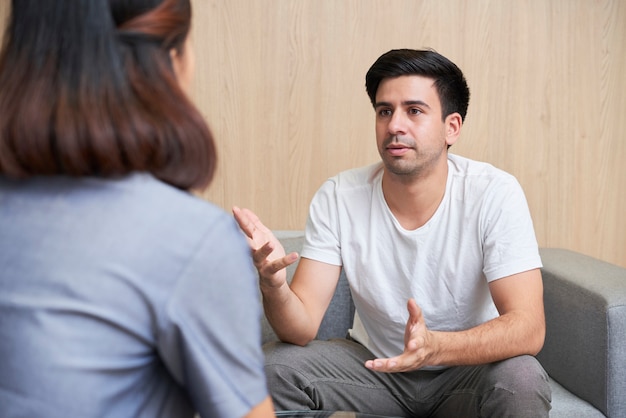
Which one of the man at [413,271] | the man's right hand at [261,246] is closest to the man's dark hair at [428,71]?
the man at [413,271]

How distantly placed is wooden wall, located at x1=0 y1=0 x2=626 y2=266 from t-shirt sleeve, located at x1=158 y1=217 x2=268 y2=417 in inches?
66.8

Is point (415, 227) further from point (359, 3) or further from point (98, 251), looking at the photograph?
point (98, 251)

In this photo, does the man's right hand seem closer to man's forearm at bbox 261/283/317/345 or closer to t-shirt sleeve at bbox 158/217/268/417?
man's forearm at bbox 261/283/317/345

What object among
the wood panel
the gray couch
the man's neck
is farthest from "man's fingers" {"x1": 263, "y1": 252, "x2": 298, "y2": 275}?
the wood panel

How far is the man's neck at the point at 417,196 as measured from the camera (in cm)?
193

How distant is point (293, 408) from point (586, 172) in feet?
4.63

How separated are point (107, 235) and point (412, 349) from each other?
91 centimetres

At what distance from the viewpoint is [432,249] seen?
6.23 ft

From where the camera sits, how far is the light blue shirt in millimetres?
720

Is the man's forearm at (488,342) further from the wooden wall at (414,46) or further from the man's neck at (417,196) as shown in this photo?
the wooden wall at (414,46)

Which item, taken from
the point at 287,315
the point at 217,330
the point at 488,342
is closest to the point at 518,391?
the point at 488,342

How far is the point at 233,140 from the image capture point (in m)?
2.46

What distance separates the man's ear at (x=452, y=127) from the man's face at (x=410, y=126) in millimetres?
31

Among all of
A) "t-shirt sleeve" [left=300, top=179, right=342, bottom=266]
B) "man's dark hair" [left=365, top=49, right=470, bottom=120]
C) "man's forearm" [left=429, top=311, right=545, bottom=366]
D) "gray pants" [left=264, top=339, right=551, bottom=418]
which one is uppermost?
"man's dark hair" [left=365, top=49, right=470, bottom=120]
